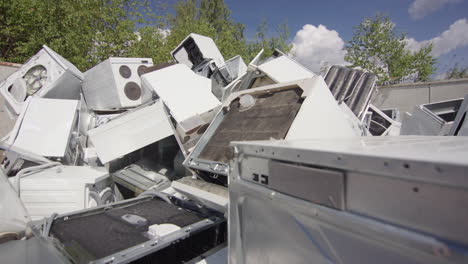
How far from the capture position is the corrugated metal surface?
10.4 feet

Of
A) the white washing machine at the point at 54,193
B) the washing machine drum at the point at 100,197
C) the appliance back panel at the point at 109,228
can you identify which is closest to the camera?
the appliance back panel at the point at 109,228

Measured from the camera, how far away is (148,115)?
2.49m

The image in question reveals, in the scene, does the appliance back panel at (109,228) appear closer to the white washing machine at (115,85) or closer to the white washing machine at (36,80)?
the white washing machine at (115,85)

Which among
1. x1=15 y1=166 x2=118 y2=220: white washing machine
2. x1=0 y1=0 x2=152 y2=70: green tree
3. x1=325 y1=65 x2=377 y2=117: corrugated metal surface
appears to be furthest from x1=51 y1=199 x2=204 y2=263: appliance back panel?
x1=0 y1=0 x2=152 y2=70: green tree

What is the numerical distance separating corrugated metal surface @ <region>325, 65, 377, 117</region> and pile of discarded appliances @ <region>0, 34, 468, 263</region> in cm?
2

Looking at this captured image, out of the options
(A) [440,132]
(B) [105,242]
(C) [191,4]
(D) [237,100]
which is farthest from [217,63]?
(C) [191,4]

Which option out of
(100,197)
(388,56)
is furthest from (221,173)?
(388,56)

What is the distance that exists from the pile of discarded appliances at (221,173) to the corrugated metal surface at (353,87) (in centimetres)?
2

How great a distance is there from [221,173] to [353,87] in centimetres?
246

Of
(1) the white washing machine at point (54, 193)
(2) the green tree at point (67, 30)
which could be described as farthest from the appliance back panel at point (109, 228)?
(2) the green tree at point (67, 30)

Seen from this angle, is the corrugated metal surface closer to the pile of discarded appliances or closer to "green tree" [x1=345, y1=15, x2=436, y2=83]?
the pile of discarded appliances

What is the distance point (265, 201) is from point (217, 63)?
4062 millimetres

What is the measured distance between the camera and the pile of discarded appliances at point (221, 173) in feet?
2.10

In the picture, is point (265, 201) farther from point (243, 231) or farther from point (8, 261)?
point (8, 261)
